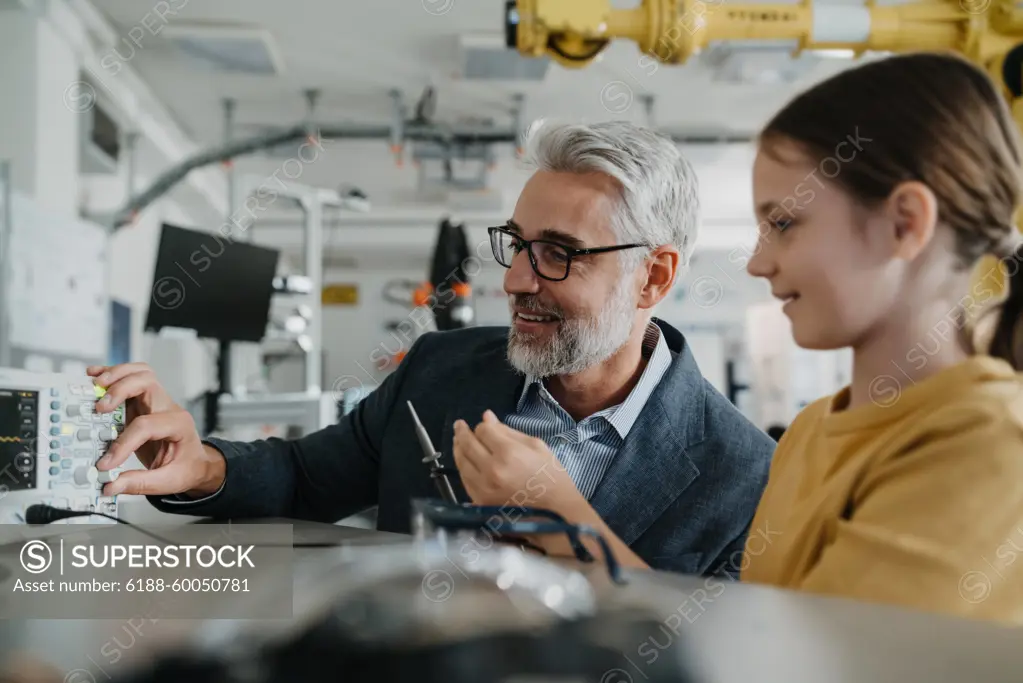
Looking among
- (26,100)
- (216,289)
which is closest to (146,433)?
(216,289)

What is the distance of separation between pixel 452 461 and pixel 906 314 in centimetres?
54

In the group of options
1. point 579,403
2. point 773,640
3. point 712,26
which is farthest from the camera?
point 712,26

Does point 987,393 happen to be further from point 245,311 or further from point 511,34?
point 245,311

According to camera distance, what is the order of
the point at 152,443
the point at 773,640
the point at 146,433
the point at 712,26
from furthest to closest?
the point at 712,26
the point at 152,443
the point at 146,433
the point at 773,640

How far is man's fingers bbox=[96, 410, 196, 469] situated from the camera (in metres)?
0.75

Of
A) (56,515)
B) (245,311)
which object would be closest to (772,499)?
(56,515)

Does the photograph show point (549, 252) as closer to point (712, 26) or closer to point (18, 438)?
point (18, 438)

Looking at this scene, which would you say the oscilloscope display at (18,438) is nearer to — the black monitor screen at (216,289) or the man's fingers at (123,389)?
the man's fingers at (123,389)

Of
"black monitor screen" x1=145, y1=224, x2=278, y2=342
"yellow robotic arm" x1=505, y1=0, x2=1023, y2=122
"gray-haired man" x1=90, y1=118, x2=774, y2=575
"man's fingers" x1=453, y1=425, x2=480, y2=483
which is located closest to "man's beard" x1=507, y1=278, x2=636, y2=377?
"gray-haired man" x1=90, y1=118, x2=774, y2=575

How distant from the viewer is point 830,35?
6.21 ft

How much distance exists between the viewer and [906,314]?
0.46 metres

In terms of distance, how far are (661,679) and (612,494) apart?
0.51m

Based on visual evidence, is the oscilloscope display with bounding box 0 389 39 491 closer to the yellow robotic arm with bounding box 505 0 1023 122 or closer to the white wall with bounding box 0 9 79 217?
the yellow robotic arm with bounding box 505 0 1023 122

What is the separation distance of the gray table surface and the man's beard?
1.81ft
